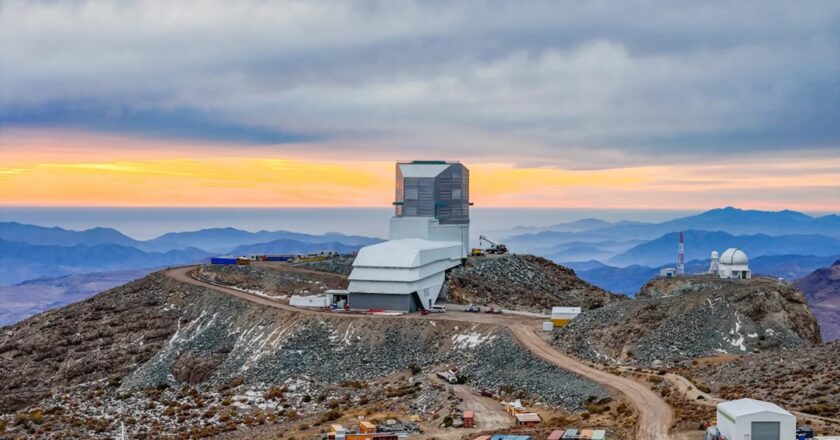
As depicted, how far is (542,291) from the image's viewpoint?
95.8 meters

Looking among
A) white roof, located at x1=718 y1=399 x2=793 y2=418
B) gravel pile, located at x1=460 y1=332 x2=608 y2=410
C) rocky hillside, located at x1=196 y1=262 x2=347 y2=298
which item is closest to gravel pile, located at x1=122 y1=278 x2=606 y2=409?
gravel pile, located at x1=460 y1=332 x2=608 y2=410

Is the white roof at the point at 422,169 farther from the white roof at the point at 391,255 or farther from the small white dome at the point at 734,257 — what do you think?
the small white dome at the point at 734,257

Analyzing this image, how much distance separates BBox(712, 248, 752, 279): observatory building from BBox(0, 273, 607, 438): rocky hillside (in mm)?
23163

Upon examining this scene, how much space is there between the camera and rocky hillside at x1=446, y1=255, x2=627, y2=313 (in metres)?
89.1

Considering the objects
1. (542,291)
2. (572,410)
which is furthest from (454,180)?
(572,410)

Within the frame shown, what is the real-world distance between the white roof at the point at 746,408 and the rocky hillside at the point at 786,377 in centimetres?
596

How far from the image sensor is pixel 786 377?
170ft

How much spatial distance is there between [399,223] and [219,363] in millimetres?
31080

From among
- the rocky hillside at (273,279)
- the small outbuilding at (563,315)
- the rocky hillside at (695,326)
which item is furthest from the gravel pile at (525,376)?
the rocky hillside at (273,279)

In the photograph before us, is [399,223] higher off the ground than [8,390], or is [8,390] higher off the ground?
[399,223]

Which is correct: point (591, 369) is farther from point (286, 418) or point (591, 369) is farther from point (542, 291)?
point (542, 291)

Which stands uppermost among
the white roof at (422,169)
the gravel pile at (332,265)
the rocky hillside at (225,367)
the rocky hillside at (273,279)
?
the white roof at (422,169)

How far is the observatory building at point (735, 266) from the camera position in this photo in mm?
78375

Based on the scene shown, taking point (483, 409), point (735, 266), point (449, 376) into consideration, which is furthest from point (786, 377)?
point (735, 266)
